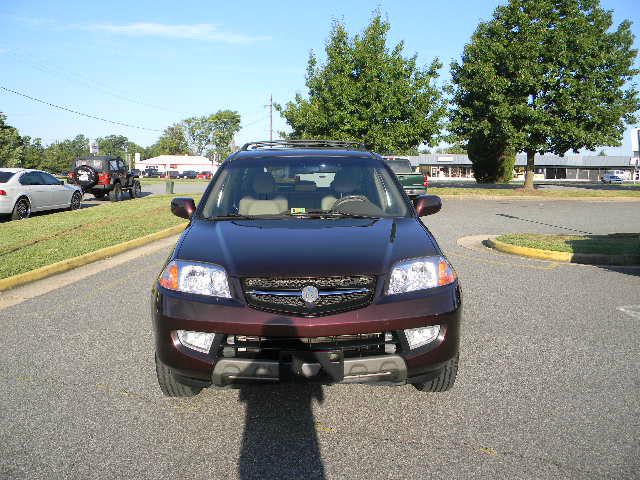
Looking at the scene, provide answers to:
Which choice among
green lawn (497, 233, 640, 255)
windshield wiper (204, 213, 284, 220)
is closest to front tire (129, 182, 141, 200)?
green lawn (497, 233, 640, 255)

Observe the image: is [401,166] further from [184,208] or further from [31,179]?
[184,208]

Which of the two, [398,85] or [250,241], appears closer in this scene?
[250,241]

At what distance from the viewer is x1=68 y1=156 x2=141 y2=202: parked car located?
24.0 m

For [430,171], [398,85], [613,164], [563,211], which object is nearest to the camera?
[563,211]

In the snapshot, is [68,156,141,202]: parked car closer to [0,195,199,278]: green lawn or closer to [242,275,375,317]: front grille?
[0,195,199,278]: green lawn

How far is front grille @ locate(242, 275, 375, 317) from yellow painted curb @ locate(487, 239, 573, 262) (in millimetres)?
7448

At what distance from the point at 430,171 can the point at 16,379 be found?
342 feet

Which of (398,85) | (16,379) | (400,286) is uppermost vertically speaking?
(398,85)

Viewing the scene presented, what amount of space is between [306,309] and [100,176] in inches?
902

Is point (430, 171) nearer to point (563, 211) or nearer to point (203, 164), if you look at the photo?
point (203, 164)

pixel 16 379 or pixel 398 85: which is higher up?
pixel 398 85

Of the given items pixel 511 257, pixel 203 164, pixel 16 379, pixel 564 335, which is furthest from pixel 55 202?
pixel 203 164

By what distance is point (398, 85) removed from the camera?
31016mm

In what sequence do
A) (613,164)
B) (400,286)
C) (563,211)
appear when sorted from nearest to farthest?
(400,286), (563,211), (613,164)
